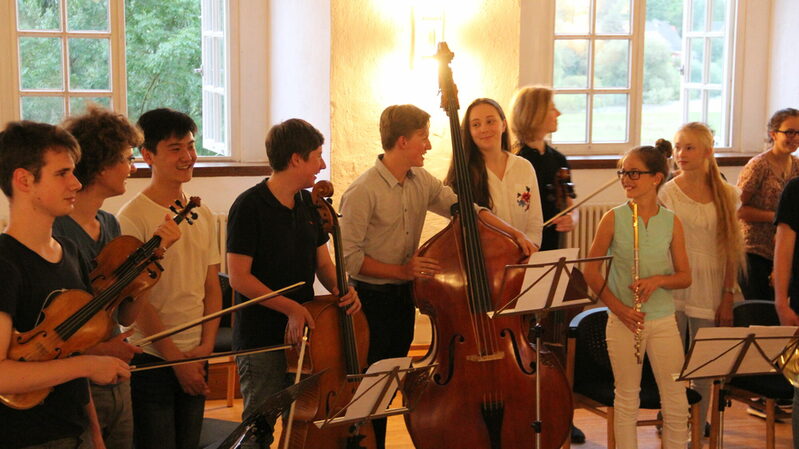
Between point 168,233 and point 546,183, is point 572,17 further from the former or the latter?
point 168,233

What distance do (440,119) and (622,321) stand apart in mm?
1890

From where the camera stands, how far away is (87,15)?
514 centimetres

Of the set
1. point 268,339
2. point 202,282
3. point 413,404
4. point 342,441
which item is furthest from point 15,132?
point 413,404

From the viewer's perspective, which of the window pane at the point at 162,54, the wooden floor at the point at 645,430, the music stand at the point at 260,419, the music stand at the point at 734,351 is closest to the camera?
the music stand at the point at 260,419

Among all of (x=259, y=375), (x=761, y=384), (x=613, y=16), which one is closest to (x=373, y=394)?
(x=259, y=375)

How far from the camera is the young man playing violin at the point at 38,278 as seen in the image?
1.94 metres

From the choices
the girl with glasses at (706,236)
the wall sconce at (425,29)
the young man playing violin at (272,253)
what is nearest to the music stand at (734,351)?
the girl with glasses at (706,236)

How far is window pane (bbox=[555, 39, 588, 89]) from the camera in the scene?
591 cm

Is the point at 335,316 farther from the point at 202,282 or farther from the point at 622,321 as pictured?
the point at 622,321

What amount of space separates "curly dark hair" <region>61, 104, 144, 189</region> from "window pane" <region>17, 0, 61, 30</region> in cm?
286

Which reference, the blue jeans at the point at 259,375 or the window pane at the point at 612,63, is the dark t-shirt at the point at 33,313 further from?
the window pane at the point at 612,63

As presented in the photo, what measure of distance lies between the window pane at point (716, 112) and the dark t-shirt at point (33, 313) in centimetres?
516

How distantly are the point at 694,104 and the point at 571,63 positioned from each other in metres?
1.02

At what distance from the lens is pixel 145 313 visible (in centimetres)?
260
